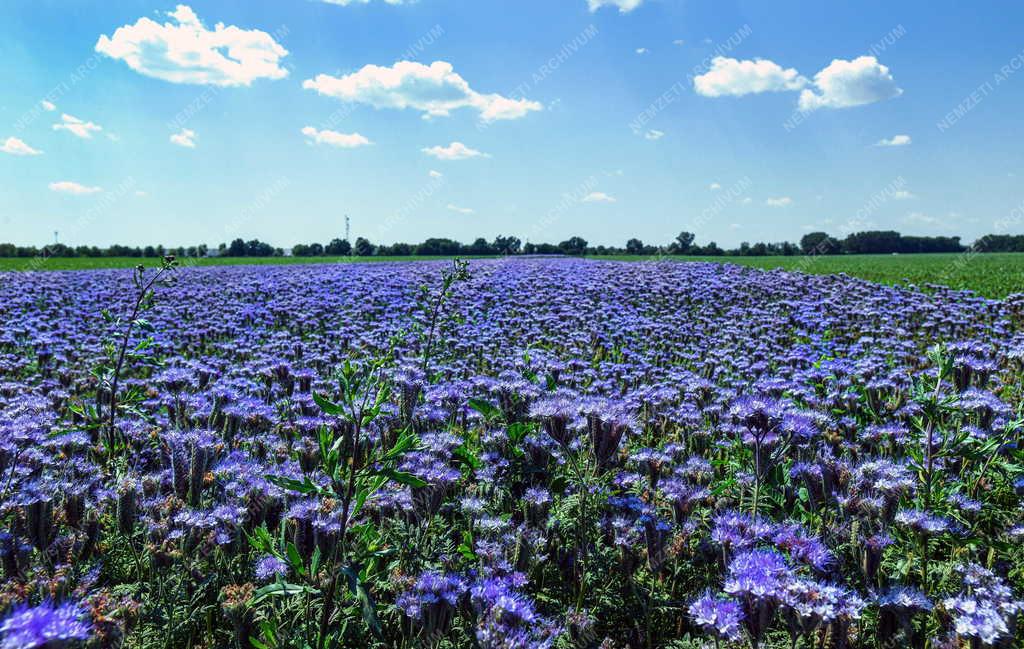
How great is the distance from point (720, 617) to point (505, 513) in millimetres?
1787

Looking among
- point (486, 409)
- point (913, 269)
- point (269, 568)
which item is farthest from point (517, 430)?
point (913, 269)

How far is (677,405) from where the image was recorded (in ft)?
21.7

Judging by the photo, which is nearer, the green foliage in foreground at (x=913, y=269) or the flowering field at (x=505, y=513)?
the flowering field at (x=505, y=513)

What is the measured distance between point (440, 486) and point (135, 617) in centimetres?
156

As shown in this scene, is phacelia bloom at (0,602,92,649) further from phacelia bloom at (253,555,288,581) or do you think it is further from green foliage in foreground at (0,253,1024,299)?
green foliage in foreground at (0,253,1024,299)

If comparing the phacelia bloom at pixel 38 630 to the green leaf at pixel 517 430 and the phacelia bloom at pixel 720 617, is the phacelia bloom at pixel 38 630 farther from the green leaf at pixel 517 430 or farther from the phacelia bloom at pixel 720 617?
the green leaf at pixel 517 430

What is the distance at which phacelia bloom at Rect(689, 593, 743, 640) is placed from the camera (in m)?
2.12

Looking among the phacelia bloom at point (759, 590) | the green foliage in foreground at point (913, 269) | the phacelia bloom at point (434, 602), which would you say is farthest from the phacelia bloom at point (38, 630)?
the green foliage in foreground at point (913, 269)

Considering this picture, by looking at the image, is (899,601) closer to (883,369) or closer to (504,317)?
(883,369)

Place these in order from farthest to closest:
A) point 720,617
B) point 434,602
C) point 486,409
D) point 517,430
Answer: point 486,409, point 517,430, point 434,602, point 720,617

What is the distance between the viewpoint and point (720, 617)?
216 centimetres

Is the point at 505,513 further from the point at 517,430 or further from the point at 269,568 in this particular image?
the point at 269,568

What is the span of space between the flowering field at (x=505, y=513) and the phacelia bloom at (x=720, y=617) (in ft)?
0.05

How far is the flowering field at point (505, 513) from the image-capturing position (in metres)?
2.41
